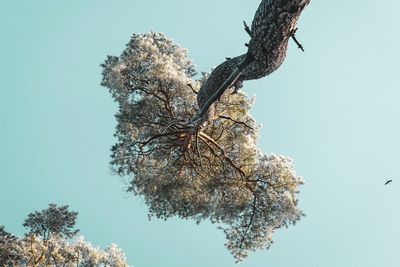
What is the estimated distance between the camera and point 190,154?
1700cm

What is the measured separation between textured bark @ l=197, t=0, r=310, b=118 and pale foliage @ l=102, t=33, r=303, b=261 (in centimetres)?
520

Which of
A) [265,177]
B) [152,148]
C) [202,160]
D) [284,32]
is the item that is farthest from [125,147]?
[284,32]

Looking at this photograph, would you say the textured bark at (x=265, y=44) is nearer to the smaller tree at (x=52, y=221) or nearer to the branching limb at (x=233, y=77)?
the branching limb at (x=233, y=77)

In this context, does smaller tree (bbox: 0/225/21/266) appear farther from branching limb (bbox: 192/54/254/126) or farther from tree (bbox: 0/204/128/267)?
branching limb (bbox: 192/54/254/126)

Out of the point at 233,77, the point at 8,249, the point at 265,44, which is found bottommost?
the point at 265,44

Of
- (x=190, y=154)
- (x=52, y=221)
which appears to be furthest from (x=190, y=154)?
(x=52, y=221)

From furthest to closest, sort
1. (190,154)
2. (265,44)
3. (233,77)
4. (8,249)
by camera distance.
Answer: (8,249)
(190,154)
(233,77)
(265,44)

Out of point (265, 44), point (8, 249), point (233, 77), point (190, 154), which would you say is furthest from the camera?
point (8, 249)

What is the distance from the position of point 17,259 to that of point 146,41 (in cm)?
1007

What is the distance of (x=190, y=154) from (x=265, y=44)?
851 cm

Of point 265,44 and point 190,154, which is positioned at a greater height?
point 190,154

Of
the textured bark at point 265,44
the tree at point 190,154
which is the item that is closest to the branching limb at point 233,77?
the textured bark at point 265,44

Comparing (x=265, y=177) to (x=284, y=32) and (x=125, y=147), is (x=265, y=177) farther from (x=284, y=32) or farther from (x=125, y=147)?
(x=284, y=32)

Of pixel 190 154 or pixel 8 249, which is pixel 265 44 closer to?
pixel 190 154
